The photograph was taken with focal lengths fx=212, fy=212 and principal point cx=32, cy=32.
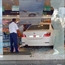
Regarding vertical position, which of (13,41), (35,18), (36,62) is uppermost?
(35,18)

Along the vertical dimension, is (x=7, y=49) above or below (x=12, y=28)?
below

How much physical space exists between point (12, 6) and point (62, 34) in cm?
877

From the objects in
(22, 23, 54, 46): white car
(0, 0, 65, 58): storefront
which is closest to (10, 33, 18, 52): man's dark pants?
(0, 0, 65, 58): storefront

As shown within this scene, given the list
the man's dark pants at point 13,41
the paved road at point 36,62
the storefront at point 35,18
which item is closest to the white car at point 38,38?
the storefront at point 35,18

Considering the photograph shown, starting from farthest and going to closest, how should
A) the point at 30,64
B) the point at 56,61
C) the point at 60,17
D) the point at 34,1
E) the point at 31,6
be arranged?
the point at 31,6 → the point at 34,1 → the point at 60,17 → the point at 56,61 → the point at 30,64

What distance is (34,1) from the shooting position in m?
13.9

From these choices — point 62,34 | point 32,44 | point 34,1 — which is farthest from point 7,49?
point 34,1

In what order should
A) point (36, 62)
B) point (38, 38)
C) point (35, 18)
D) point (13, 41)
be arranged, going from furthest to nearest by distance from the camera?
point (35, 18), point (38, 38), point (13, 41), point (36, 62)

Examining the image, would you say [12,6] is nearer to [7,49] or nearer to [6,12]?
[6,12]

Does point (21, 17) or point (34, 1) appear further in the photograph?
point (21, 17)

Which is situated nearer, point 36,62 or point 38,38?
point 36,62

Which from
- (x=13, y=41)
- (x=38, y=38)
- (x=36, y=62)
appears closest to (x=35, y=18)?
(x=38, y=38)

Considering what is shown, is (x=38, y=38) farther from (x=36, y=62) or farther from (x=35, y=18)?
(x=35, y=18)

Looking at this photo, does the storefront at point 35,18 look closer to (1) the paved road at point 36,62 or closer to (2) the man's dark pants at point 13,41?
(2) the man's dark pants at point 13,41
